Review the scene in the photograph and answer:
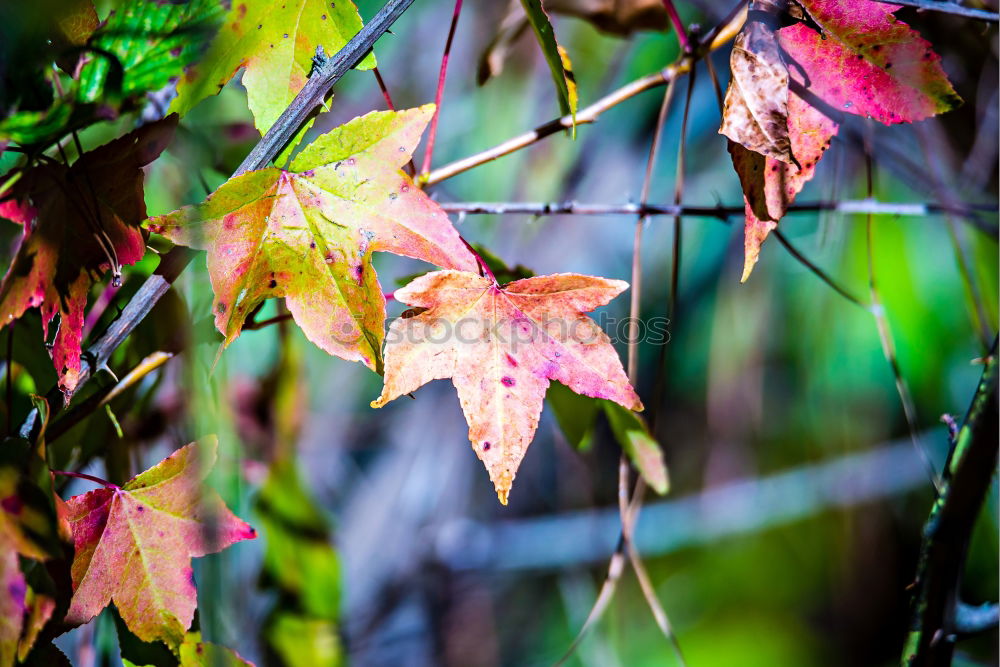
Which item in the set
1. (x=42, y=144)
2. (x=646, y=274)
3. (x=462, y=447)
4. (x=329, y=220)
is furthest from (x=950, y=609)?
(x=646, y=274)

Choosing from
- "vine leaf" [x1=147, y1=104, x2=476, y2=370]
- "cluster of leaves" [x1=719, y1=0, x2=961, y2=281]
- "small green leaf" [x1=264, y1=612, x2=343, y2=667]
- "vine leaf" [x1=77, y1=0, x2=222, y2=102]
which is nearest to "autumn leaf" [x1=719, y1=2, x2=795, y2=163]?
"cluster of leaves" [x1=719, y1=0, x2=961, y2=281]

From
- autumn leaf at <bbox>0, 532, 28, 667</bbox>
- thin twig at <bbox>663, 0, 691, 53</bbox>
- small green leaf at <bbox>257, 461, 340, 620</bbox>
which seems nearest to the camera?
autumn leaf at <bbox>0, 532, 28, 667</bbox>

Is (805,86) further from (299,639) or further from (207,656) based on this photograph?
(299,639)

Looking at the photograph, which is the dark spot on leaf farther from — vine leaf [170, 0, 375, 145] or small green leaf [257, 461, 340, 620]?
small green leaf [257, 461, 340, 620]

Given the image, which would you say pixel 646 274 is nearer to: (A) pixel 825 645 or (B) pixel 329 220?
(A) pixel 825 645

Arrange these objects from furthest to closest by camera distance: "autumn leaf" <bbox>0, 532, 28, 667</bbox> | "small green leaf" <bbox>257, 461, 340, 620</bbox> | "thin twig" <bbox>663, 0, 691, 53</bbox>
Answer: "small green leaf" <bbox>257, 461, 340, 620</bbox> < "thin twig" <bbox>663, 0, 691, 53</bbox> < "autumn leaf" <bbox>0, 532, 28, 667</bbox>

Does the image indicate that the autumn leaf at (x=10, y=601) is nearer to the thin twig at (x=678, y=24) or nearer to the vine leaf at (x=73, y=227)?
the vine leaf at (x=73, y=227)

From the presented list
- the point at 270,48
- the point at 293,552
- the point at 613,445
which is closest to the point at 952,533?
the point at 270,48
